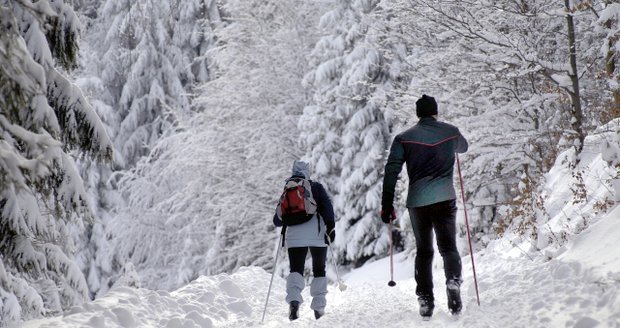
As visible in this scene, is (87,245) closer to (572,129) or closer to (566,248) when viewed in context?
(572,129)

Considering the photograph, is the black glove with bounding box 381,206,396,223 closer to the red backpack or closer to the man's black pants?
the man's black pants

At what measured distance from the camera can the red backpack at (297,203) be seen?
711 cm

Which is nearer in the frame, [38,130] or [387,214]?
[38,130]

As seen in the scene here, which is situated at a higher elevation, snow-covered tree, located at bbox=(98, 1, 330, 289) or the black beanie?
the black beanie

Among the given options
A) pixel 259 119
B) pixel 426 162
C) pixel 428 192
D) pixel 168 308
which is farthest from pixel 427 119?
pixel 259 119

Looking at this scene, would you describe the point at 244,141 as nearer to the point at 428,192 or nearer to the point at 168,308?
the point at 168,308

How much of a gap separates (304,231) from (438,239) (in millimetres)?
1763

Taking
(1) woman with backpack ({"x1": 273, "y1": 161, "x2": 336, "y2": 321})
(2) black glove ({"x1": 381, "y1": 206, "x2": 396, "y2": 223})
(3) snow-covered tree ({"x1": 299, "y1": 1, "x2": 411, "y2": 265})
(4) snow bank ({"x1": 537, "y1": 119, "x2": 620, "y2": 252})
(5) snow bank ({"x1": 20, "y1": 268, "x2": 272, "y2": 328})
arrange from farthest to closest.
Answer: (3) snow-covered tree ({"x1": 299, "y1": 1, "x2": 411, "y2": 265}), (1) woman with backpack ({"x1": 273, "y1": 161, "x2": 336, "y2": 321}), (4) snow bank ({"x1": 537, "y1": 119, "x2": 620, "y2": 252}), (5) snow bank ({"x1": 20, "y1": 268, "x2": 272, "y2": 328}), (2) black glove ({"x1": 381, "y1": 206, "x2": 396, "y2": 223})

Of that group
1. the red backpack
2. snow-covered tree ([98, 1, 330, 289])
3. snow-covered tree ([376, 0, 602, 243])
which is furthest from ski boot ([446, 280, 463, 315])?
snow-covered tree ([98, 1, 330, 289])

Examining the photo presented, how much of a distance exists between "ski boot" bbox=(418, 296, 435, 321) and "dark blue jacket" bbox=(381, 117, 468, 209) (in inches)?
33.4

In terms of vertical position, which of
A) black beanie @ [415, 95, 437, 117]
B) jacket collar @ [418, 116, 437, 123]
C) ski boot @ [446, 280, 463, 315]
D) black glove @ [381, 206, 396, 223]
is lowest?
ski boot @ [446, 280, 463, 315]

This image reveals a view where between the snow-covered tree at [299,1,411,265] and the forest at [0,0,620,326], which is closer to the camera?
the forest at [0,0,620,326]

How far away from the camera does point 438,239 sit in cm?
588

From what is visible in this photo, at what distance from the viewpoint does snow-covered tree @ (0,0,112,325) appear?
3.79 m
